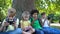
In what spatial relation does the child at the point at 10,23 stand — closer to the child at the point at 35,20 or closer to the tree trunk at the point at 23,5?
the child at the point at 35,20

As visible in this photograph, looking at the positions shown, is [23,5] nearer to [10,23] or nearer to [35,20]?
[35,20]

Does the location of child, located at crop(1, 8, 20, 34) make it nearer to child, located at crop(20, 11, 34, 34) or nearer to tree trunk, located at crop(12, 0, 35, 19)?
child, located at crop(20, 11, 34, 34)

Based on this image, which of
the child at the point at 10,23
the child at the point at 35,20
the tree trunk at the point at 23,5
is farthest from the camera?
the tree trunk at the point at 23,5

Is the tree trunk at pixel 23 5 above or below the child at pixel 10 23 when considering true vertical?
above

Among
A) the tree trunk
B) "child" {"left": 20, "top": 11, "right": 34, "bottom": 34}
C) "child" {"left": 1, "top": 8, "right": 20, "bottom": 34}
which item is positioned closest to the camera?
"child" {"left": 1, "top": 8, "right": 20, "bottom": 34}

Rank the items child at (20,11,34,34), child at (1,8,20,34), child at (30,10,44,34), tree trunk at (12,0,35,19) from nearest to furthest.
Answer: child at (1,8,20,34)
child at (20,11,34,34)
child at (30,10,44,34)
tree trunk at (12,0,35,19)

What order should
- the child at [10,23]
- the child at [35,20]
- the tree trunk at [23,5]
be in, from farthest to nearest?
the tree trunk at [23,5] < the child at [35,20] < the child at [10,23]

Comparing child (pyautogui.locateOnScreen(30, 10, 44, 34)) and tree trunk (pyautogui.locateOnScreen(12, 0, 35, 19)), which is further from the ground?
tree trunk (pyautogui.locateOnScreen(12, 0, 35, 19))

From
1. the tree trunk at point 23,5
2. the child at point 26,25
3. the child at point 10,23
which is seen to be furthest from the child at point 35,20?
the tree trunk at point 23,5

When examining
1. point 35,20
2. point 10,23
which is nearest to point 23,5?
point 35,20

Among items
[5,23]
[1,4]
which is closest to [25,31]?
[5,23]

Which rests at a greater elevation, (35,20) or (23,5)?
(23,5)

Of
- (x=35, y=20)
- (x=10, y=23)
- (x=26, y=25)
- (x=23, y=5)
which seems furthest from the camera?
(x=23, y=5)

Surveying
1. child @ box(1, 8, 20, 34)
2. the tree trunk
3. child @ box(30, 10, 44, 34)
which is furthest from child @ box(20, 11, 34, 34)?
the tree trunk
